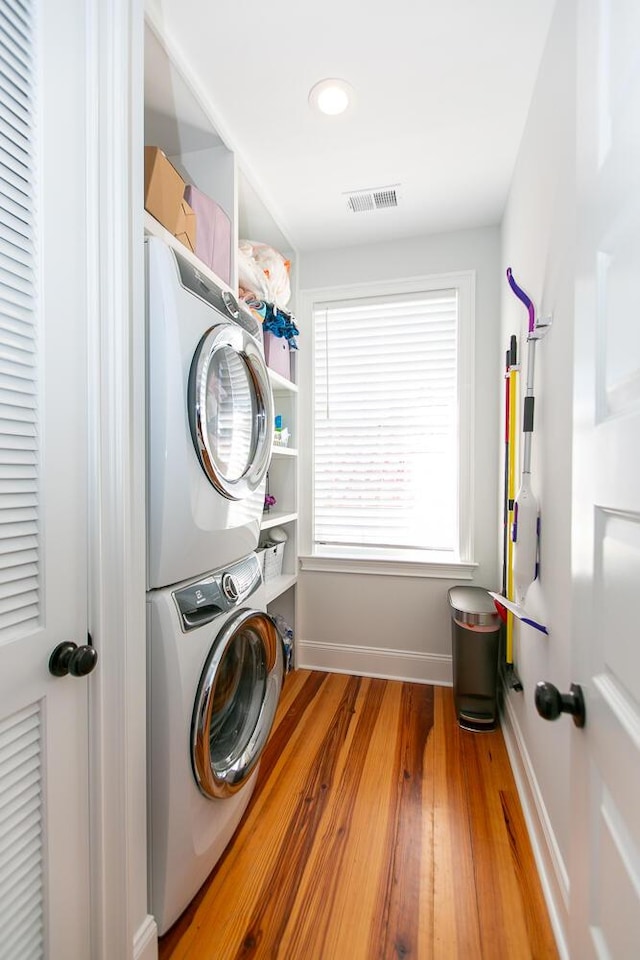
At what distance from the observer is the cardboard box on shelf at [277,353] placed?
214 centimetres

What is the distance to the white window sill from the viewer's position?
242 centimetres

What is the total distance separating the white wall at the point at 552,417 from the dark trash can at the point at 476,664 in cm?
29

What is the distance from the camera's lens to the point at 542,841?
50.5 inches

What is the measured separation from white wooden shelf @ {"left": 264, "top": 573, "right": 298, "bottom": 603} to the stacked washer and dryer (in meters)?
0.81

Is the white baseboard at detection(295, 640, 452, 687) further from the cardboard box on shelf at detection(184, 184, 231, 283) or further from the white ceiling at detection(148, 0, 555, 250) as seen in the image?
the white ceiling at detection(148, 0, 555, 250)

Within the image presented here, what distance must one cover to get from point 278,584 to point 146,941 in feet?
4.88

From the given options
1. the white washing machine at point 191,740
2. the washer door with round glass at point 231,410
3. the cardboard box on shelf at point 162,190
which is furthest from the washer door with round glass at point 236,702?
the cardboard box on shelf at point 162,190

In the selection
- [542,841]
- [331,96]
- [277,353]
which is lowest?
[542,841]

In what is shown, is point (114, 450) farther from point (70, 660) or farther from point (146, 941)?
point (146, 941)

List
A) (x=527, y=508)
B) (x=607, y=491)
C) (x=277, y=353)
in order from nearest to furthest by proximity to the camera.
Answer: (x=607, y=491), (x=527, y=508), (x=277, y=353)

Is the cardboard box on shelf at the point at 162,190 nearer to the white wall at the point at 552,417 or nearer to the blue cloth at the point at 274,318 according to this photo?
the blue cloth at the point at 274,318

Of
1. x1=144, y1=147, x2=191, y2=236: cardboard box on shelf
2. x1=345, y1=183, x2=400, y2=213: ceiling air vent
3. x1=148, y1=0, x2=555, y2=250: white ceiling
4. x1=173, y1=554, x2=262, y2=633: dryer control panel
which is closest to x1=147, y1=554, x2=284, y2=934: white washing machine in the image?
x1=173, y1=554, x2=262, y2=633: dryer control panel

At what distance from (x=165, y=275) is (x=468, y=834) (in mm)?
1969

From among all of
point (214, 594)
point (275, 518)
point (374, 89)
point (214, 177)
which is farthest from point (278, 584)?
point (374, 89)
